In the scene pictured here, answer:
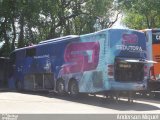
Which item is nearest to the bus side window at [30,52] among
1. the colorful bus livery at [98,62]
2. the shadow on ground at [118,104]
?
the colorful bus livery at [98,62]

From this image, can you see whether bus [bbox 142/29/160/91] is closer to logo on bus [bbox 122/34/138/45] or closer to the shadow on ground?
the shadow on ground

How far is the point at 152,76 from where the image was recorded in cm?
2062

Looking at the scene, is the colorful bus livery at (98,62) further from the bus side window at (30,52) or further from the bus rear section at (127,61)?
the bus side window at (30,52)

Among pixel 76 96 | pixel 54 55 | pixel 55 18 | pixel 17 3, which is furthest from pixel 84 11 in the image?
pixel 76 96

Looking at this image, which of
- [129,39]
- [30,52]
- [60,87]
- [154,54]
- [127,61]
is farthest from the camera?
[30,52]

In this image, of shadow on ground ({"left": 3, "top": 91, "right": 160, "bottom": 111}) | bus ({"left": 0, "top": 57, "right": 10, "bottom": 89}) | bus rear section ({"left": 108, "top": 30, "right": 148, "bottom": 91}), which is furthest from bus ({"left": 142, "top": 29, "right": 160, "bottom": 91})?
bus ({"left": 0, "top": 57, "right": 10, "bottom": 89})

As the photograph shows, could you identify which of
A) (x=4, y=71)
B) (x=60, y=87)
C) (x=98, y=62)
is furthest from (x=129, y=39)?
(x=4, y=71)

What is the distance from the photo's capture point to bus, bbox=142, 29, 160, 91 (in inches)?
812

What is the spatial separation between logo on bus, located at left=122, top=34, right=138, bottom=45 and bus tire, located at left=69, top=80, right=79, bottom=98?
3359 mm

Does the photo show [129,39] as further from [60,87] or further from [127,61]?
[60,87]

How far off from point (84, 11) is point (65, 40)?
64.7 ft

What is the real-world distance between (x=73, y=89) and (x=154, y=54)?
4.11 meters

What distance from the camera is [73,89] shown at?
2050 cm

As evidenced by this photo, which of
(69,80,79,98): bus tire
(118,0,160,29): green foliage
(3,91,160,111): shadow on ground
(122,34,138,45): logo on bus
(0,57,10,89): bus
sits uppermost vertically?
(118,0,160,29): green foliage
